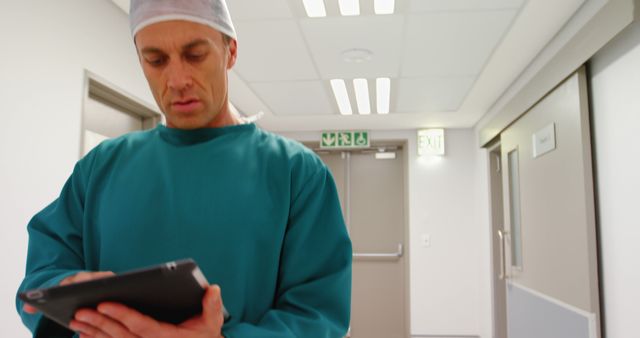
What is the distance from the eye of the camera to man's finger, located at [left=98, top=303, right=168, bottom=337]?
1.87ft

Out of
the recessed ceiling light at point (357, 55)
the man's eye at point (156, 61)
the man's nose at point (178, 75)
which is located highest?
the recessed ceiling light at point (357, 55)

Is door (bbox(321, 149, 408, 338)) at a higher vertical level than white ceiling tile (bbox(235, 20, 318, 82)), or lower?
lower

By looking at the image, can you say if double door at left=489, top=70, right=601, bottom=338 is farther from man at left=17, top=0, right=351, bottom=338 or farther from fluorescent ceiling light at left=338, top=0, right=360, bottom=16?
man at left=17, top=0, right=351, bottom=338

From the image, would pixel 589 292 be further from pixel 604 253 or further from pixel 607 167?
pixel 607 167

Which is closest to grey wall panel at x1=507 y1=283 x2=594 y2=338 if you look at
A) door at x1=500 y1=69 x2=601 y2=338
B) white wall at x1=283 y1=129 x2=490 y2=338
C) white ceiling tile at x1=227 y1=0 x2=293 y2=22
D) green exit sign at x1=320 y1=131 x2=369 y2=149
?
door at x1=500 y1=69 x2=601 y2=338

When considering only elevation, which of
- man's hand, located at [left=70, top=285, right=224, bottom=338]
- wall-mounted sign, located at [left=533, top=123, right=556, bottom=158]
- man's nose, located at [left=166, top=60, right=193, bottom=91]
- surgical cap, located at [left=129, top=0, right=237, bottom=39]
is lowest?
man's hand, located at [left=70, top=285, right=224, bottom=338]

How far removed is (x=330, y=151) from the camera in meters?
5.73

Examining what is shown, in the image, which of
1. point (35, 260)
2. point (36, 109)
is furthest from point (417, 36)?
point (35, 260)

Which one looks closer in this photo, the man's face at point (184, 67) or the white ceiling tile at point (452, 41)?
the man's face at point (184, 67)

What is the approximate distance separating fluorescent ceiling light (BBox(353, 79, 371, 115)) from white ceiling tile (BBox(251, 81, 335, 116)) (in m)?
0.24

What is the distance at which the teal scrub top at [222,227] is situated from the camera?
78 cm

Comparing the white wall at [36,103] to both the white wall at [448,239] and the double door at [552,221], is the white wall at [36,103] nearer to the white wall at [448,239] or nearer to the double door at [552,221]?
the double door at [552,221]

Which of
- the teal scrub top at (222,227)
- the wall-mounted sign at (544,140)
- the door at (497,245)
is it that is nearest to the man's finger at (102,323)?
the teal scrub top at (222,227)

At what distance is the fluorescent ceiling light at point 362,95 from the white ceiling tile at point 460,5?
1.22 m
